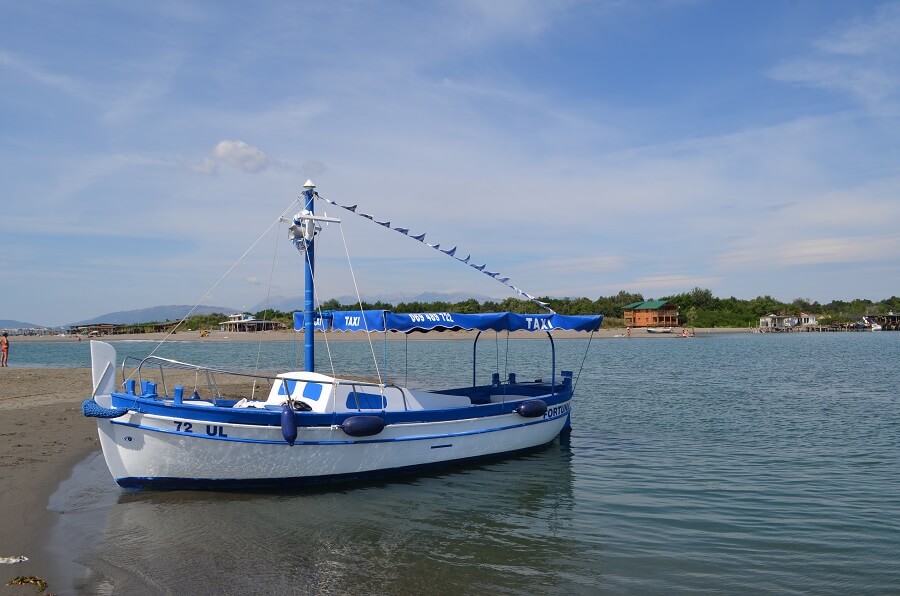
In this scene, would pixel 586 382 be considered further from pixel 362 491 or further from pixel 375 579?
pixel 375 579

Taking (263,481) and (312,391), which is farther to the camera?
(312,391)

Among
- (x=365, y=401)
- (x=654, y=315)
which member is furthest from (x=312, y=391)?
(x=654, y=315)

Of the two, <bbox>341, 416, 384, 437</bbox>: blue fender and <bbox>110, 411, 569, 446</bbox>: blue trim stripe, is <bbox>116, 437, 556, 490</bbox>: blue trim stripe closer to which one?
<bbox>110, 411, 569, 446</bbox>: blue trim stripe

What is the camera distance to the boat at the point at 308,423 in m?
12.0

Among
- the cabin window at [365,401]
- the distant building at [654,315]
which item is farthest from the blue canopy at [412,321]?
the distant building at [654,315]

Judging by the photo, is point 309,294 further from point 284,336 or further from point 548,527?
point 284,336

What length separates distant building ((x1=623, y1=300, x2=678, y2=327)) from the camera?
4700 inches

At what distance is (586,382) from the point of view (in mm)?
35125

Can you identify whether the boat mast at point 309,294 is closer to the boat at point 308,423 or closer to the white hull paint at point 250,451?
the boat at point 308,423

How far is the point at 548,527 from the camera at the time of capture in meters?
11.4

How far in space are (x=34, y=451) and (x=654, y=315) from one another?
114363mm

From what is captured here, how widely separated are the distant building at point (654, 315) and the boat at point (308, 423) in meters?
107

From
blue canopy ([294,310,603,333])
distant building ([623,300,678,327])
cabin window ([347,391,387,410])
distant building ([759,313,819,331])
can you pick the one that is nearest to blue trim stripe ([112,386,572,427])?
cabin window ([347,391,387,410])

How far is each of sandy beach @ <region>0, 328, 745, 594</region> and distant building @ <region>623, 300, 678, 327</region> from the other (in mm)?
103050
